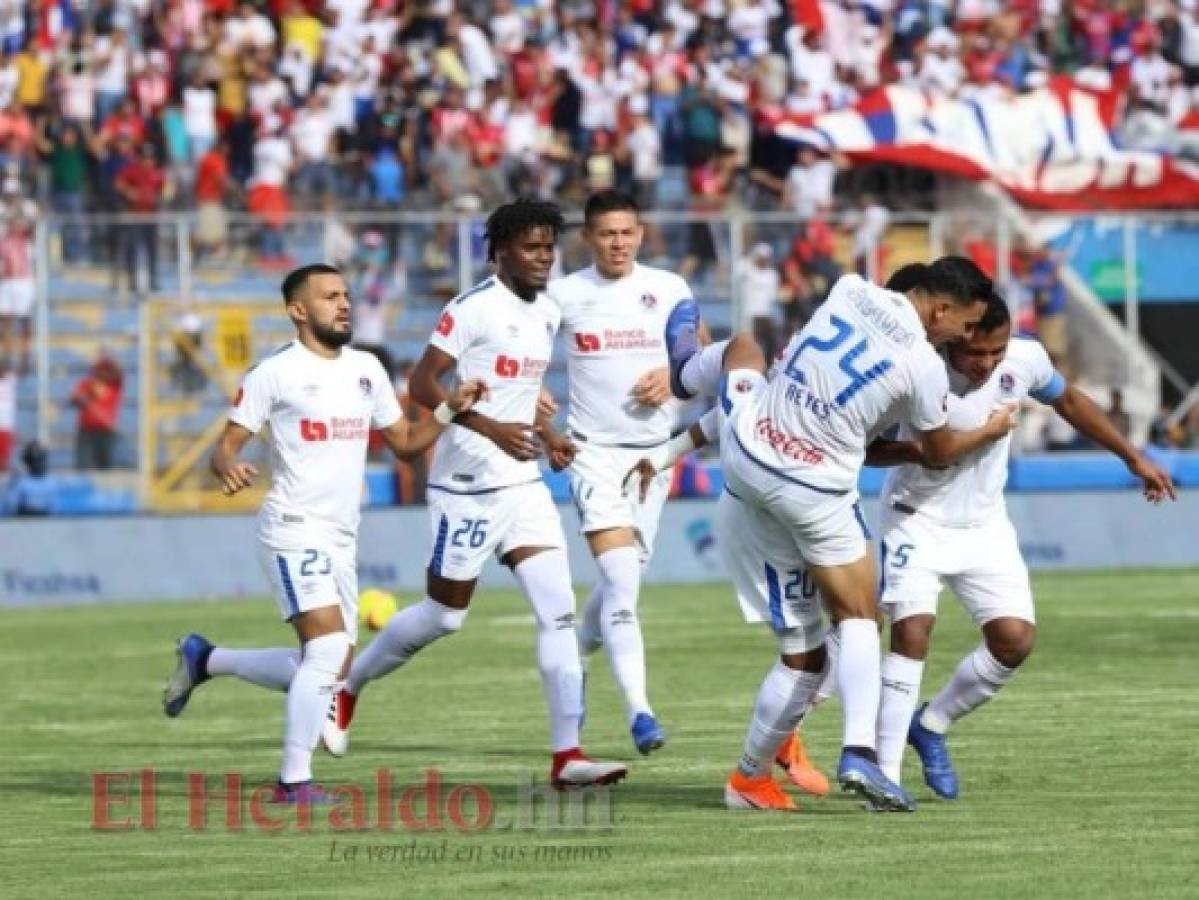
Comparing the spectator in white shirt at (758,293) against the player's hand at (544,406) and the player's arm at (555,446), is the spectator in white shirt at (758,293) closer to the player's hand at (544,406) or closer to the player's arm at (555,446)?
the player's hand at (544,406)

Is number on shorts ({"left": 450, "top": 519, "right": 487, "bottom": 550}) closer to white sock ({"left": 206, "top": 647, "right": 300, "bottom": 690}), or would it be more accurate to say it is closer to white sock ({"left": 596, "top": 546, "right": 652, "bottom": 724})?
white sock ({"left": 206, "top": 647, "right": 300, "bottom": 690})

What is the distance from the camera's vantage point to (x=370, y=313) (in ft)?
99.3

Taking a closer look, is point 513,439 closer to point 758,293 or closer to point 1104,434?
point 1104,434

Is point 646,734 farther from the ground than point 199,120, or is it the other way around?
point 199,120

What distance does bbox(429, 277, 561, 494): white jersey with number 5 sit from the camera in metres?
13.5

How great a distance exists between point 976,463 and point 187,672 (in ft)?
13.5

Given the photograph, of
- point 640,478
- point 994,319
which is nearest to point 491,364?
point 640,478

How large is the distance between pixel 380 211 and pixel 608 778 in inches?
759

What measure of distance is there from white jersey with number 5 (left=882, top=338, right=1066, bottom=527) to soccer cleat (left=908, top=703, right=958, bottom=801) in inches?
33.2

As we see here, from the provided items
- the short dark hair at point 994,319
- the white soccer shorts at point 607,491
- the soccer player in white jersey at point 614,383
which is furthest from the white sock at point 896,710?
the white soccer shorts at point 607,491

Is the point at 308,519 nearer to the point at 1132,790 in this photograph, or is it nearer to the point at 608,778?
the point at 608,778

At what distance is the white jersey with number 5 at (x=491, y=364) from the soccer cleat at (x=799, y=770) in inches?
79.7

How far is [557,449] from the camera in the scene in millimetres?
13289

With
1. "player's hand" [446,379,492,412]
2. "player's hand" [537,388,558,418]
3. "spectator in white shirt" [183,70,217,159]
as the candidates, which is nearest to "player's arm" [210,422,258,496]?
"player's hand" [446,379,492,412]
